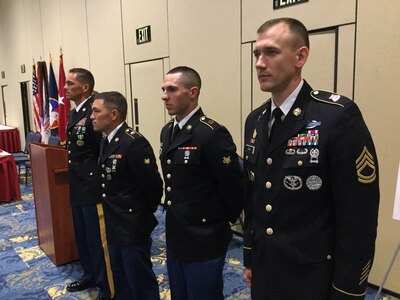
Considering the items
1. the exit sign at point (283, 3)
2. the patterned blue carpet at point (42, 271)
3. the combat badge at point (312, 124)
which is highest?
the exit sign at point (283, 3)

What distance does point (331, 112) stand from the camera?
112cm

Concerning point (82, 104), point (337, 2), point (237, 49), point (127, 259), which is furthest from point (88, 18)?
point (127, 259)

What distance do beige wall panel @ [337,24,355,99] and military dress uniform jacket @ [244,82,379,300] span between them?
1673 mm

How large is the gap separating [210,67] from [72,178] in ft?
6.40

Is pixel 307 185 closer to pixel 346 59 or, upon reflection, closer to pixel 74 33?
pixel 346 59

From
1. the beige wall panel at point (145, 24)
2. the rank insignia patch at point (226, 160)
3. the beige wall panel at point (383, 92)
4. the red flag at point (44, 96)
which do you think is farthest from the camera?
the red flag at point (44, 96)

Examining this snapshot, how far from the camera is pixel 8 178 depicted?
530 cm

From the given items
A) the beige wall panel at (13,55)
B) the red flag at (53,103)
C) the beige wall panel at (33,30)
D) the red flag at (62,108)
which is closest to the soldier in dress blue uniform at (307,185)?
the red flag at (62,108)

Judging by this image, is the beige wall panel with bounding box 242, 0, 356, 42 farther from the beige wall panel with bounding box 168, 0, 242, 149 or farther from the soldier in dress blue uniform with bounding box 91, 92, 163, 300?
the soldier in dress blue uniform with bounding box 91, 92, 163, 300

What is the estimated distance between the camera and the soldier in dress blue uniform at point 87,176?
8.46 ft

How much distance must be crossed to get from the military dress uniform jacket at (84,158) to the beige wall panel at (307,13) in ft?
5.62

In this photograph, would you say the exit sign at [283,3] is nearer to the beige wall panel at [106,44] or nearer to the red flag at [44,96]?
the beige wall panel at [106,44]

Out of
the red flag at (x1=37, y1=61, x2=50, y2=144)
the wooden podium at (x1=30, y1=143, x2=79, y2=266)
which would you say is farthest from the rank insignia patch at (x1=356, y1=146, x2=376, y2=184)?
the red flag at (x1=37, y1=61, x2=50, y2=144)

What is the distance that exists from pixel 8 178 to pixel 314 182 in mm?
5223
